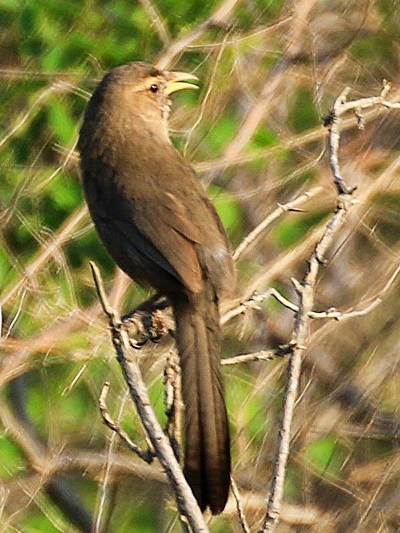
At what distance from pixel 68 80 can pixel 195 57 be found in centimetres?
66

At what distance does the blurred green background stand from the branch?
89.9 inches

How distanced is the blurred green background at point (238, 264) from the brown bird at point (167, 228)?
705mm

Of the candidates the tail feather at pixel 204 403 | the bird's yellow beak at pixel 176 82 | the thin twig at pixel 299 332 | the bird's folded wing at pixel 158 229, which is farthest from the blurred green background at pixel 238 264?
the thin twig at pixel 299 332

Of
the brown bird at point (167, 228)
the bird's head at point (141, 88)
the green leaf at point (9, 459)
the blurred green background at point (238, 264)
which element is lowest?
the green leaf at point (9, 459)

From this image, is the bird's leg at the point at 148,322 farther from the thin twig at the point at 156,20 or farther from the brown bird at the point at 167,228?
the thin twig at the point at 156,20

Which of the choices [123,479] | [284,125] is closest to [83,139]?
[284,125]

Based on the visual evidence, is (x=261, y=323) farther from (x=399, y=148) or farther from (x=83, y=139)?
(x=83, y=139)

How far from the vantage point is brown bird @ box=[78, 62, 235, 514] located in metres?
4.96

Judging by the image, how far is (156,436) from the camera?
14.3 ft

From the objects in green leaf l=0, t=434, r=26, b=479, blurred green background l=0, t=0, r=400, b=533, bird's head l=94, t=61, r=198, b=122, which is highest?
bird's head l=94, t=61, r=198, b=122

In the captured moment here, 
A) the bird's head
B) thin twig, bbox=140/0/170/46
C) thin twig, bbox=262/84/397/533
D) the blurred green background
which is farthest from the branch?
thin twig, bbox=140/0/170/46

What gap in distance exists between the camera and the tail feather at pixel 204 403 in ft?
15.7

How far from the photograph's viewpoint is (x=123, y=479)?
7551 mm

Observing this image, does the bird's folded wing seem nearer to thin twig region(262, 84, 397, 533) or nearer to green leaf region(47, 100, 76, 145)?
thin twig region(262, 84, 397, 533)
